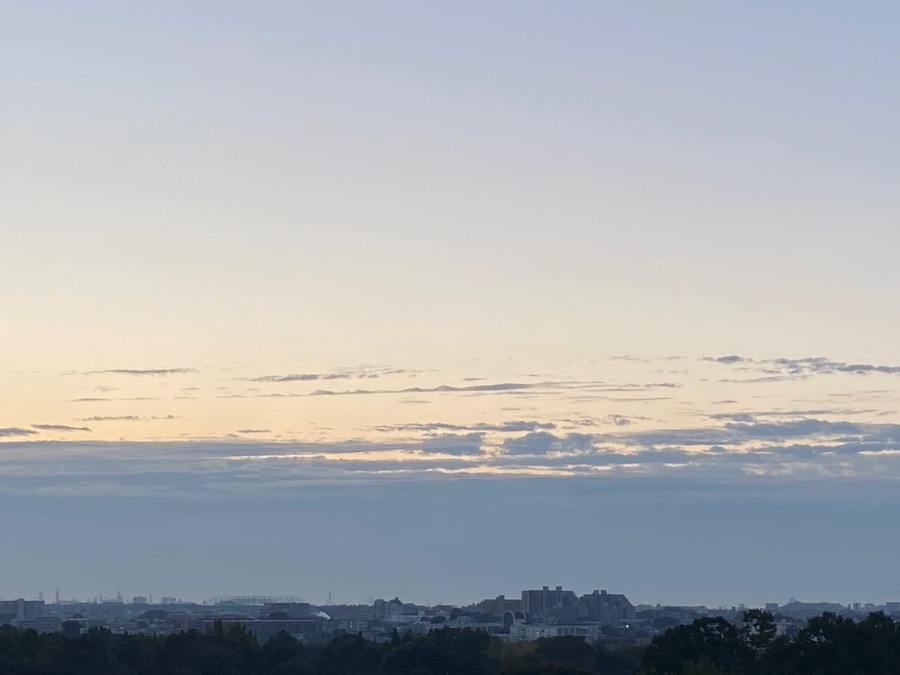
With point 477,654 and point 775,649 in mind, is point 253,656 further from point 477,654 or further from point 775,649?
point 775,649

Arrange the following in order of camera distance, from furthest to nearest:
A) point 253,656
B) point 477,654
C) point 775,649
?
point 253,656 → point 477,654 → point 775,649

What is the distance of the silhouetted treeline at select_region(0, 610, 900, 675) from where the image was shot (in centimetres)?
7738

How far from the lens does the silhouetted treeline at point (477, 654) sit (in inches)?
3046

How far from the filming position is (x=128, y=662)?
125688 mm

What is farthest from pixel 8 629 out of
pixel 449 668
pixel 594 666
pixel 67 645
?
pixel 594 666

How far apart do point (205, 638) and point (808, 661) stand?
65.5m

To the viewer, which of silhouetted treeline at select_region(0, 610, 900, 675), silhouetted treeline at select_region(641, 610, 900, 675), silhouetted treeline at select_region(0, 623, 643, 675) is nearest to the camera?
silhouetted treeline at select_region(641, 610, 900, 675)

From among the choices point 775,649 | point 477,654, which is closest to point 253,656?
point 477,654

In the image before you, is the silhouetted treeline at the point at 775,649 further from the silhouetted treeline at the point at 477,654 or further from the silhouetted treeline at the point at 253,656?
the silhouetted treeline at the point at 253,656

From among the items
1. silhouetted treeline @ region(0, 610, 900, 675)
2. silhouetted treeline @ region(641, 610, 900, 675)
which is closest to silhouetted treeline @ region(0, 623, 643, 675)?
silhouetted treeline @ region(0, 610, 900, 675)

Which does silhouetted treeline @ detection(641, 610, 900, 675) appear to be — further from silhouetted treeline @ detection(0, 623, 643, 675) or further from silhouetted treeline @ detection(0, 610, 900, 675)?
silhouetted treeline @ detection(0, 623, 643, 675)

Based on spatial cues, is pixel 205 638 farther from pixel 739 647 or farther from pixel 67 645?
pixel 739 647

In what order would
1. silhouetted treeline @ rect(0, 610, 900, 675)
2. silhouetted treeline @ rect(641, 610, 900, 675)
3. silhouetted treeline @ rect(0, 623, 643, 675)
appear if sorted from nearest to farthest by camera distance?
silhouetted treeline @ rect(641, 610, 900, 675), silhouetted treeline @ rect(0, 610, 900, 675), silhouetted treeline @ rect(0, 623, 643, 675)

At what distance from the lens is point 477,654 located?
131 meters
